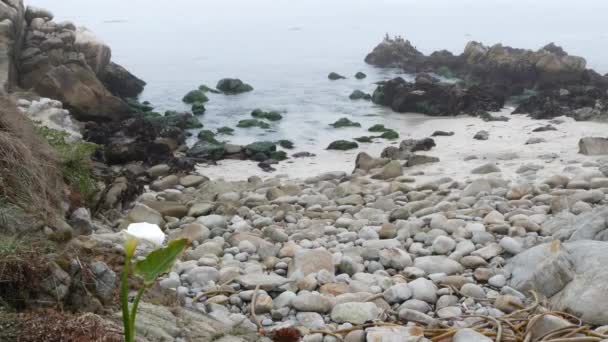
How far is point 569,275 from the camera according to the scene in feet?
13.9

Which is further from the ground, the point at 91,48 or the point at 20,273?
the point at 20,273

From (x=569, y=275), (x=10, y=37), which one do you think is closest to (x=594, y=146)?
(x=569, y=275)

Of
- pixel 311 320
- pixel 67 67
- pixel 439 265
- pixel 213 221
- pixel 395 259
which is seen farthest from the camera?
pixel 67 67

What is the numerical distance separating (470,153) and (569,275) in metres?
7.58

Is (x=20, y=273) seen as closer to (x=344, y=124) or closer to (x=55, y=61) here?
(x=344, y=124)

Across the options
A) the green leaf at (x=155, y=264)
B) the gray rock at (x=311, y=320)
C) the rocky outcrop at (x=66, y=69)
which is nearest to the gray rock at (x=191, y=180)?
the gray rock at (x=311, y=320)

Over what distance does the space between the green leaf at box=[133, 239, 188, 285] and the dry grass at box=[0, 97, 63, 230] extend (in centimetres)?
232

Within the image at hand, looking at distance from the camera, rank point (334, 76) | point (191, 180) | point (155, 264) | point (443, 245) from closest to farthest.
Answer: point (155, 264), point (443, 245), point (191, 180), point (334, 76)

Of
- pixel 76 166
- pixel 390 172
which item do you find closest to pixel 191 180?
pixel 390 172

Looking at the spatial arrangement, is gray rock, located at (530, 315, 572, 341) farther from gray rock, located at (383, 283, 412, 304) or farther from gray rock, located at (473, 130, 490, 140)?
gray rock, located at (473, 130, 490, 140)

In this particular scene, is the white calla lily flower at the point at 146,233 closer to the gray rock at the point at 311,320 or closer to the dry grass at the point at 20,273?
the dry grass at the point at 20,273

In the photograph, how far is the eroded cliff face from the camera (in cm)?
1457

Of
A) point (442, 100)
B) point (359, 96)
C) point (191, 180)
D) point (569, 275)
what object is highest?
point (569, 275)

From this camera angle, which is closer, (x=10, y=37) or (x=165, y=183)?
(x=165, y=183)
